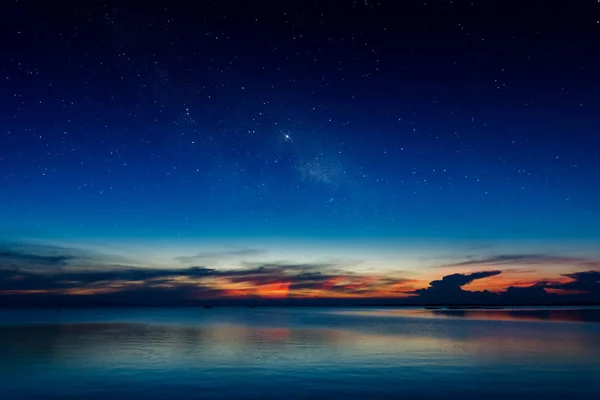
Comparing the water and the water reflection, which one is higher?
the water reflection

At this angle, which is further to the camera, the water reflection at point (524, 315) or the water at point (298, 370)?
the water reflection at point (524, 315)

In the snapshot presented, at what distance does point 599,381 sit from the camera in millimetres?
22766

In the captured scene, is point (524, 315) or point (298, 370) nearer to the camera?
point (298, 370)

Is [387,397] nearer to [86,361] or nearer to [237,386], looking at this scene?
[237,386]

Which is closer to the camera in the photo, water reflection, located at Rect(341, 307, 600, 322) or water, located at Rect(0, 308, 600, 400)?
water, located at Rect(0, 308, 600, 400)

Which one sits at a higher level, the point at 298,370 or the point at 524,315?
the point at 524,315

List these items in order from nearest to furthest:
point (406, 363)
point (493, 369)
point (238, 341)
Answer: point (493, 369) < point (406, 363) < point (238, 341)

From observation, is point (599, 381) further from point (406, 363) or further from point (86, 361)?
point (86, 361)

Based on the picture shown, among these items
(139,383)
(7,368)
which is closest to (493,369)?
(139,383)

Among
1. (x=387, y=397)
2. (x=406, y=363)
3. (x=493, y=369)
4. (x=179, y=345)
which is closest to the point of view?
(x=387, y=397)

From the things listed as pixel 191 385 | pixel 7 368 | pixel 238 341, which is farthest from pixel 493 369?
pixel 7 368

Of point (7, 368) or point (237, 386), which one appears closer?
point (237, 386)

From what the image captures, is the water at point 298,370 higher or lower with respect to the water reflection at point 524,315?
lower

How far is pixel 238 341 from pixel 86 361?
15.7 m
